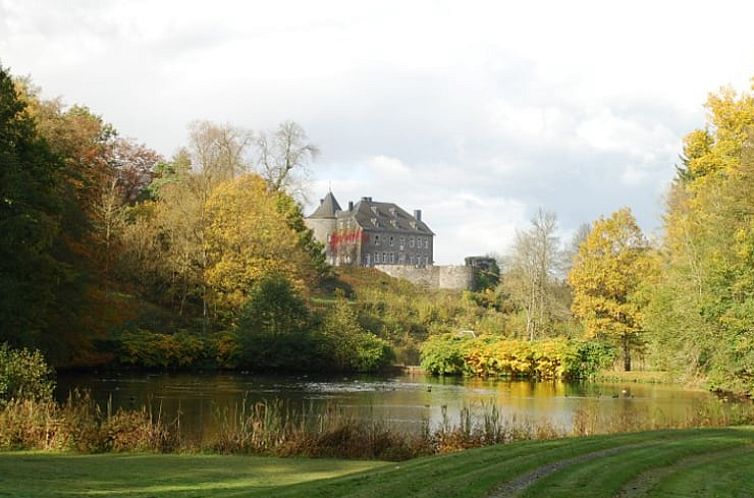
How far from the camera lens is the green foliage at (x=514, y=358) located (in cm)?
4462

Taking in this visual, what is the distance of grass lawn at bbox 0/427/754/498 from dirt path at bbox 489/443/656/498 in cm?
1

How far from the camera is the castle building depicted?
9419cm

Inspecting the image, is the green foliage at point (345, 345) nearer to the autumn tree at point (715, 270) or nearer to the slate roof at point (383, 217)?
the autumn tree at point (715, 270)

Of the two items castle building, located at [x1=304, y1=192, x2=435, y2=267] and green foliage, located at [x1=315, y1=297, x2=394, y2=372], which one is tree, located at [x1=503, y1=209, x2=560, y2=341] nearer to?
green foliage, located at [x1=315, y1=297, x2=394, y2=372]

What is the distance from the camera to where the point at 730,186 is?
103 ft

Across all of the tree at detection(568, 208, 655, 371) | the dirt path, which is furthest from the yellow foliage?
the dirt path

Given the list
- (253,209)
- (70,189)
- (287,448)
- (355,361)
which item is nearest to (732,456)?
(287,448)

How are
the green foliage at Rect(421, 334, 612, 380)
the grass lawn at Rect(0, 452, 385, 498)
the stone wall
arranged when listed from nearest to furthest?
the grass lawn at Rect(0, 452, 385, 498), the green foliage at Rect(421, 334, 612, 380), the stone wall

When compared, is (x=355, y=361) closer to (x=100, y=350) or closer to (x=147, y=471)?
(x=100, y=350)

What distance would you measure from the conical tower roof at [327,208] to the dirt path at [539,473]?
81.8 m

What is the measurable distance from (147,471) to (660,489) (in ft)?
24.6

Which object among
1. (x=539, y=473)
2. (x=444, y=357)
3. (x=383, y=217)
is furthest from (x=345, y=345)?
(x=383, y=217)

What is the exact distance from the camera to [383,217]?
331ft

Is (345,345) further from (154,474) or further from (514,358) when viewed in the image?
(154,474)
